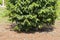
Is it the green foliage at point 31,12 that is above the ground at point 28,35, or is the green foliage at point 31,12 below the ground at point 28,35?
above

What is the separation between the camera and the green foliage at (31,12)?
27.7 ft

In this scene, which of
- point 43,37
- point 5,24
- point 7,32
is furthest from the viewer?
point 5,24

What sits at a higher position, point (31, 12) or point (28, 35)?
point (31, 12)

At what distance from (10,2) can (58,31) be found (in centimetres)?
249

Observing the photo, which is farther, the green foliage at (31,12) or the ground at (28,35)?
the green foliage at (31,12)

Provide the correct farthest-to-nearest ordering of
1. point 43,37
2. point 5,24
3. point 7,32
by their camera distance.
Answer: point 5,24, point 7,32, point 43,37

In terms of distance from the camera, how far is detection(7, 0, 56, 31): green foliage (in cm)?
843

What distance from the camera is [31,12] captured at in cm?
851

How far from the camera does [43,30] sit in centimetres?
926

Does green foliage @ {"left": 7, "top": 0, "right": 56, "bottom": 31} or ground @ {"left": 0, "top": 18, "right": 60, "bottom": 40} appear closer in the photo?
ground @ {"left": 0, "top": 18, "right": 60, "bottom": 40}

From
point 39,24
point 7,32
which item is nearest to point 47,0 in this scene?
point 39,24

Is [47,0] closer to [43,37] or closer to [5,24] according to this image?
[43,37]

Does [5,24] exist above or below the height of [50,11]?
below

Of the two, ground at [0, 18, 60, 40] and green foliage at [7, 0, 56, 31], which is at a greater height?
green foliage at [7, 0, 56, 31]
